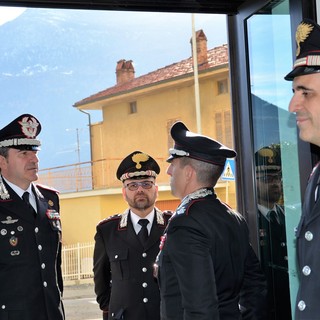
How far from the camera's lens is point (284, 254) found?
9.19 feet

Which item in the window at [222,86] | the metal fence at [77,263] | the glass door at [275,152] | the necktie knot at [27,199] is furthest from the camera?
the window at [222,86]

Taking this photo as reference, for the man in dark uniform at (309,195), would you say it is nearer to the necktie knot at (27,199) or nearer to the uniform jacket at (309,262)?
the uniform jacket at (309,262)

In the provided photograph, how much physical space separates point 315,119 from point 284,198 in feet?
3.97

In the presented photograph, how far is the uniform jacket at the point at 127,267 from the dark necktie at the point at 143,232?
3 centimetres

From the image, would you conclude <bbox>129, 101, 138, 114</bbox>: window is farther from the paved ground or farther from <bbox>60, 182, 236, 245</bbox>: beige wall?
the paved ground

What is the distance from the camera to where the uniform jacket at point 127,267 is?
301cm

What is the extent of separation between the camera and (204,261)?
2.03 metres

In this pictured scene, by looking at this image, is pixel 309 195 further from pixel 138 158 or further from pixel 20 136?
pixel 20 136

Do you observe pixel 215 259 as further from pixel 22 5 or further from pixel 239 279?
pixel 22 5

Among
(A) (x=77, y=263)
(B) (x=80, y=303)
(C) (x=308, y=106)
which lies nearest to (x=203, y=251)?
(C) (x=308, y=106)

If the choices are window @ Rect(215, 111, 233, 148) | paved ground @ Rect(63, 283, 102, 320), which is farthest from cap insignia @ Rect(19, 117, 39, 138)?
window @ Rect(215, 111, 233, 148)

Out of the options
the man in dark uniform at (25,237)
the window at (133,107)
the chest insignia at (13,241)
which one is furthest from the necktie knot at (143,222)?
the window at (133,107)

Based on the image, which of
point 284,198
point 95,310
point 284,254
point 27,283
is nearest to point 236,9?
point 284,198

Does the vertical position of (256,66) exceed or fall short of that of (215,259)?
it exceeds it
